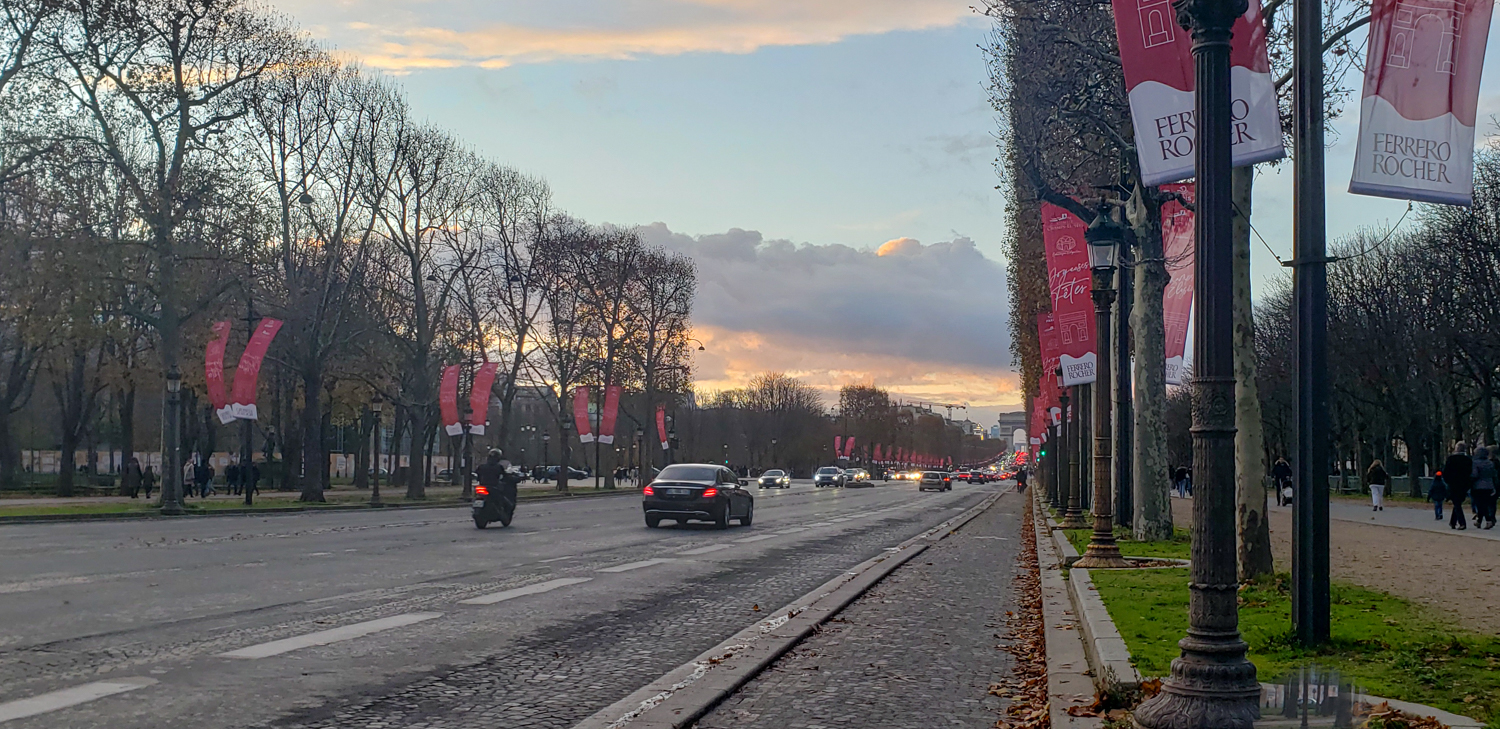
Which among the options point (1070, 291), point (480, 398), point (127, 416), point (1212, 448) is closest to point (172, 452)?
point (480, 398)

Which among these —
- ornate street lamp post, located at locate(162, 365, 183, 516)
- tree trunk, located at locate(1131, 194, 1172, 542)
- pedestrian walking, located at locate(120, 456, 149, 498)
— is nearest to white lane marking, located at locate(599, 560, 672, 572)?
tree trunk, located at locate(1131, 194, 1172, 542)

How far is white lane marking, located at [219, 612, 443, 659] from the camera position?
8.80 m

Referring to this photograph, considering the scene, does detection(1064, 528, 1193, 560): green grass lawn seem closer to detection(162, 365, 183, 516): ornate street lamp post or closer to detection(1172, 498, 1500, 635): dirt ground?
detection(1172, 498, 1500, 635): dirt ground

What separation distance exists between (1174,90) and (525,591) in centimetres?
804

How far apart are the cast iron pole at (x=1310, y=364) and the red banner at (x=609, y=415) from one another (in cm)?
5429

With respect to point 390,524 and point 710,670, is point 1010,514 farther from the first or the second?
point 710,670

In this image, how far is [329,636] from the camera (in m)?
9.70

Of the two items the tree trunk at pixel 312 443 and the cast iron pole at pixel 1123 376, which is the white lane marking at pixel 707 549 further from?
the tree trunk at pixel 312 443

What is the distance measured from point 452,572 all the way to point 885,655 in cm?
732

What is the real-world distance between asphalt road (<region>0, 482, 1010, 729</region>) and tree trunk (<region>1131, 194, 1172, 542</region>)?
458 centimetres

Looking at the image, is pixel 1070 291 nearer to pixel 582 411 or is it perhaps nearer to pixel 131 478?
pixel 131 478

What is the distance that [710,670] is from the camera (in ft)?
28.2

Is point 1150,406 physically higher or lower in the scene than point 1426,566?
higher

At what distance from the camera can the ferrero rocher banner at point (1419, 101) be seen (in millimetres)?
8516
